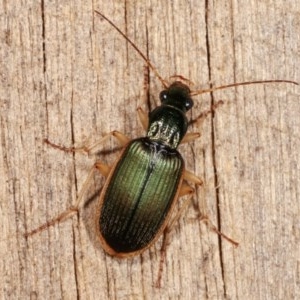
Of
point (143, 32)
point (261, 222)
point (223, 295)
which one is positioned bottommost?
point (223, 295)

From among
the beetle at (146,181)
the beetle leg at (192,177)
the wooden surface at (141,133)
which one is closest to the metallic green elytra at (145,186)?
the beetle at (146,181)

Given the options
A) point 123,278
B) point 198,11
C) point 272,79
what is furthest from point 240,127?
point 123,278

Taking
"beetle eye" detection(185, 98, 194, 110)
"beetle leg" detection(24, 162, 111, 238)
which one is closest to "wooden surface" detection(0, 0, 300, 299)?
"beetle leg" detection(24, 162, 111, 238)

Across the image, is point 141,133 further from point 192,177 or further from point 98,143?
point 192,177

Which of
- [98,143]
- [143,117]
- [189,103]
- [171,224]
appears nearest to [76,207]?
[98,143]

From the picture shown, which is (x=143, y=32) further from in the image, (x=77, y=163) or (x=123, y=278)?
(x=123, y=278)

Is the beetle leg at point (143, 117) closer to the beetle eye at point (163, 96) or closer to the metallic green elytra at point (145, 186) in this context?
the metallic green elytra at point (145, 186)

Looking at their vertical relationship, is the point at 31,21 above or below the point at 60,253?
above
